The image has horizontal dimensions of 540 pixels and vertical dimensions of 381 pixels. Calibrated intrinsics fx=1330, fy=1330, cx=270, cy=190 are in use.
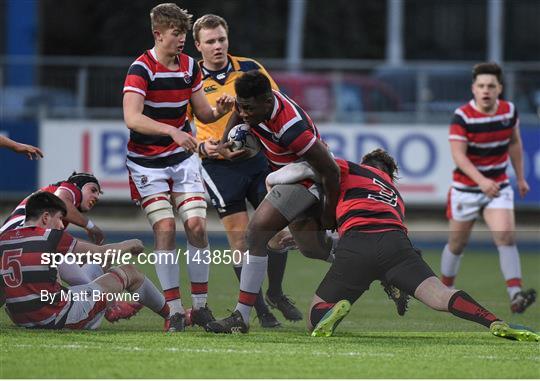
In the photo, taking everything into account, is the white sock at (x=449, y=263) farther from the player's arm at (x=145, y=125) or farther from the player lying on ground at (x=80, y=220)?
the player's arm at (x=145, y=125)

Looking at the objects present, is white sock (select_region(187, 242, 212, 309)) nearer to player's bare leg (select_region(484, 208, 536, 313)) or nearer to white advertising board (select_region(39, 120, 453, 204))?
player's bare leg (select_region(484, 208, 536, 313))

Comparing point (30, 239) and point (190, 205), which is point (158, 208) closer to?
point (190, 205)

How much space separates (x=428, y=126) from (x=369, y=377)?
12380 millimetres

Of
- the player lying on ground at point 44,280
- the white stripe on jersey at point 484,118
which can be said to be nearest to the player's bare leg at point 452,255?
the white stripe on jersey at point 484,118

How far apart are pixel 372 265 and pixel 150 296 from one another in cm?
156

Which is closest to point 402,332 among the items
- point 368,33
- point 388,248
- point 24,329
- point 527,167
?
point 388,248

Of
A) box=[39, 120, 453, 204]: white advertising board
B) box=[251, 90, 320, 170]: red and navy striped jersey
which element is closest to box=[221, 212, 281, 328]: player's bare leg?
box=[251, 90, 320, 170]: red and navy striped jersey

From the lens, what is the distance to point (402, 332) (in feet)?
30.5

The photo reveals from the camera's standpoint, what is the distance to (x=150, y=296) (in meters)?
9.08

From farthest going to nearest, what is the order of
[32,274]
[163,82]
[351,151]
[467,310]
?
[351,151]
[163,82]
[32,274]
[467,310]

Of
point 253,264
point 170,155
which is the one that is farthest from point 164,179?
point 253,264

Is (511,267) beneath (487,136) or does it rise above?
beneath

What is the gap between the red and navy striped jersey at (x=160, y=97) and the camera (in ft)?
29.6

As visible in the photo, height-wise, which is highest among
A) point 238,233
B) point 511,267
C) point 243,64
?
point 243,64
